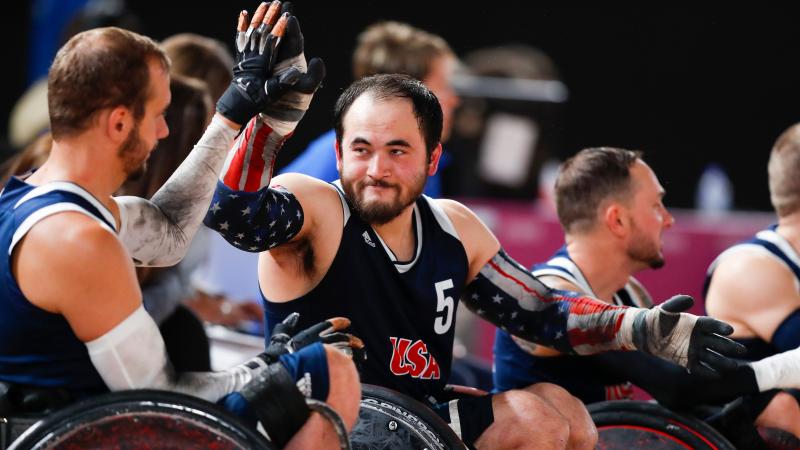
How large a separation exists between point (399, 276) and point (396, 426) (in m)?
0.42

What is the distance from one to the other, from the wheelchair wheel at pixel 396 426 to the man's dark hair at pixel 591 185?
3.67ft

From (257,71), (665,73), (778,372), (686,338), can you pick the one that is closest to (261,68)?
(257,71)

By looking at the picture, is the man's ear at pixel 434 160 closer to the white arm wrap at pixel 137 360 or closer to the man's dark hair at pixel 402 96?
the man's dark hair at pixel 402 96

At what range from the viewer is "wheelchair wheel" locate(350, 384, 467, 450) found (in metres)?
2.72

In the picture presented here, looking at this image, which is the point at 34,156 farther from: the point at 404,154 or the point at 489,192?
the point at 489,192

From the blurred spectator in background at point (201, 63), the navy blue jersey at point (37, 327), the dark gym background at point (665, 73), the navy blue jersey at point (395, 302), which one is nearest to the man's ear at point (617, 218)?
the navy blue jersey at point (395, 302)

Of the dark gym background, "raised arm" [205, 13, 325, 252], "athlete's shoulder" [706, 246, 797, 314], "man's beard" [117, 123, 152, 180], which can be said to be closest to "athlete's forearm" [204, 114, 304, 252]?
"raised arm" [205, 13, 325, 252]

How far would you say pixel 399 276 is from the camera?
298 centimetres

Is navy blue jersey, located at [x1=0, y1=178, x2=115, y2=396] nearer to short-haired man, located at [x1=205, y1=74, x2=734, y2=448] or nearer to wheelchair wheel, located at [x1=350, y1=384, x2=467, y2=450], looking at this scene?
short-haired man, located at [x1=205, y1=74, x2=734, y2=448]

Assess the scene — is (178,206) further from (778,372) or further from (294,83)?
(778,372)

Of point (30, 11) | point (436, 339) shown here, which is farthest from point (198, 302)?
point (30, 11)

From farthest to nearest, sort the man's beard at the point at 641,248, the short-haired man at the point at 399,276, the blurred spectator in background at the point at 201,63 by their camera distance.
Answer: the blurred spectator in background at the point at 201,63
the man's beard at the point at 641,248
the short-haired man at the point at 399,276

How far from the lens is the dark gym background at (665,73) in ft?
31.1

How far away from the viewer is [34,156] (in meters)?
3.71
